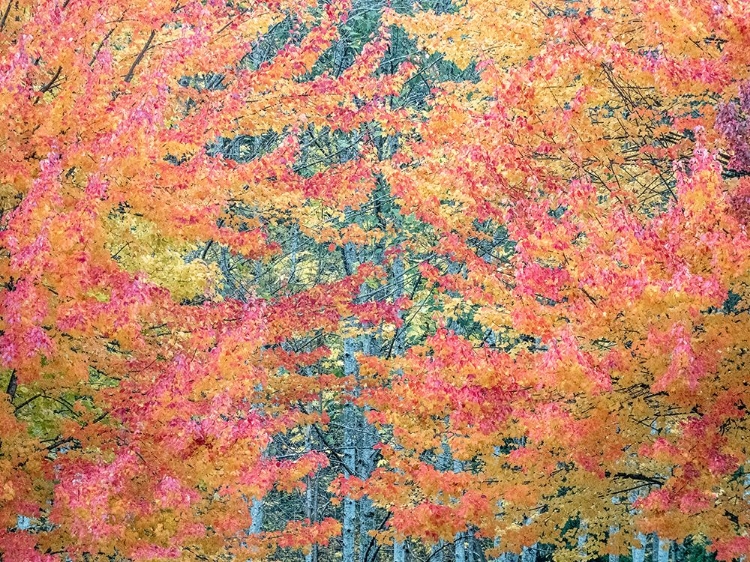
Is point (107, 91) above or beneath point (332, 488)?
above

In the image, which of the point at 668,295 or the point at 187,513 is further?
the point at 187,513

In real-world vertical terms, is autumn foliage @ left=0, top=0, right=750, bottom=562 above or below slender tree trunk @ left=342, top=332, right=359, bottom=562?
above

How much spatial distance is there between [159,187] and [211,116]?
1.82 meters

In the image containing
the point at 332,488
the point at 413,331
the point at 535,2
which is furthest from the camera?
the point at 413,331

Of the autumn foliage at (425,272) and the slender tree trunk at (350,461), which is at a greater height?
the autumn foliage at (425,272)

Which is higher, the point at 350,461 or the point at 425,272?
the point at 425,272

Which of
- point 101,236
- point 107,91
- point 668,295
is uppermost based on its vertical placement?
point 107,91

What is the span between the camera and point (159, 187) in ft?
32.5

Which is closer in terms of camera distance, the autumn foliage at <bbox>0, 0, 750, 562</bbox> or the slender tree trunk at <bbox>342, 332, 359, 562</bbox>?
the autumn foliage at <bbox>0, 0, 750, 562</bbox>

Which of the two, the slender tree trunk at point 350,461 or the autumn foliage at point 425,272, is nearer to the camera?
the autumn foliage at point 425,272

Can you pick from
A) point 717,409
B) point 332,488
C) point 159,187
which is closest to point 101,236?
point 159,187

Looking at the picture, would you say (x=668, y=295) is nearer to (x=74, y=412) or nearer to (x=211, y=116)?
(x=211, y=116)

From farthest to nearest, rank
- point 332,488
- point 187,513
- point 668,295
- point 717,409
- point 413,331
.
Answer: point 413,331
point 332,488
point 187,513
point 717,409
point 668,295

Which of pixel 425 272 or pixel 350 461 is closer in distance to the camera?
pixel 425 272
